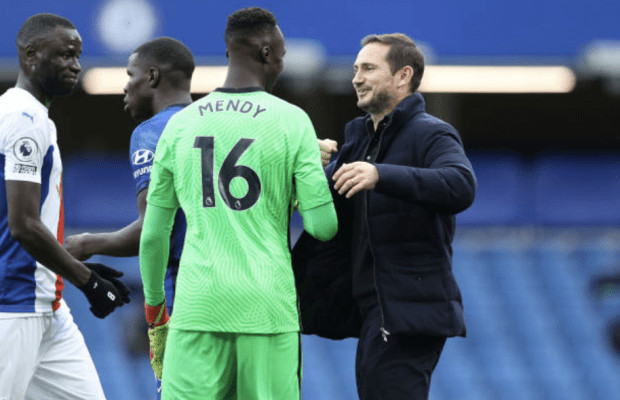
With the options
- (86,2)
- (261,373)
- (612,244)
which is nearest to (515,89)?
(612,244)

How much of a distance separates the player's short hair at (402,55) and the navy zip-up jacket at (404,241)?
16cm

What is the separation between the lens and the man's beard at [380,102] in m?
4.55

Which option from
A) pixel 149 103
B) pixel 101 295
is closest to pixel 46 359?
pixel 101 295

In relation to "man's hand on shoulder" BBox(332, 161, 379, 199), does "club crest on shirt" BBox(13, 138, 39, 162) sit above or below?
above

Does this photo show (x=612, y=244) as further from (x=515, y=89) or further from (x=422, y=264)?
(x=422, y=264)

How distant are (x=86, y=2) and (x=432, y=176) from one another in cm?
816

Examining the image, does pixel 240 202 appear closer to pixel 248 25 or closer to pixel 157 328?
pixel 248 25

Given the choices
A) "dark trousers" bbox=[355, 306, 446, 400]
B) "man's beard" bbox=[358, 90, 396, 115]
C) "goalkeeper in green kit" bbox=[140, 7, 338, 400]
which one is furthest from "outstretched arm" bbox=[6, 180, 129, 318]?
"man's beard" bbox=[358, 90, 396, 115]

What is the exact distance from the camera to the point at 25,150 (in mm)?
4371

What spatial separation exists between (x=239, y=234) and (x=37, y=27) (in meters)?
1.60

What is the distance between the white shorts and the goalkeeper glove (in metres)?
0.28

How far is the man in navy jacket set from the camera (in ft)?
13.5

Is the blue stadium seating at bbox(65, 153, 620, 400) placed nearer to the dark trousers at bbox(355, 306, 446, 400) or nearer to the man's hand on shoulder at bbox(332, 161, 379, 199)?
the dark trousers at bbox(355, 306, 446, 400)

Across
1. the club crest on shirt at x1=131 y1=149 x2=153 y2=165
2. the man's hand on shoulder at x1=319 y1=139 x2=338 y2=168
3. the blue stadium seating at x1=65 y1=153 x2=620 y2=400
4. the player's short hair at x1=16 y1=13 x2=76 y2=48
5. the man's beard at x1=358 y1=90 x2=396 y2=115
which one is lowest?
the blue stadium seating at x1=65 y1=153 x2=620 y2=400
